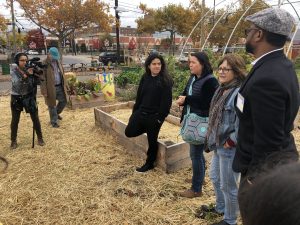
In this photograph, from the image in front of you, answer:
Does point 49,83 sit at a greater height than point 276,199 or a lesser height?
lesser

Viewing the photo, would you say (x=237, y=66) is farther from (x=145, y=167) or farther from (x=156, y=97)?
(x=145, y=167)

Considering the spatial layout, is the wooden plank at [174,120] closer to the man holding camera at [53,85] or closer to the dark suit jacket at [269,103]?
the man holding camera at [53,85]

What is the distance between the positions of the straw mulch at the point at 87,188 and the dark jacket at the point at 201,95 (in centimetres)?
107

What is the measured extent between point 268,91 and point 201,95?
1397 mm

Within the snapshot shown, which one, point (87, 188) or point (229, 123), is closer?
point (229, 123)

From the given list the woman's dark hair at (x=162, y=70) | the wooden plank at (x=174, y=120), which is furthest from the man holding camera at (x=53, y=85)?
the woman's dark hair at (x=162, y=70)

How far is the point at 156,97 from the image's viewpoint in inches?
147

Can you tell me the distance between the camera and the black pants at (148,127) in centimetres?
376

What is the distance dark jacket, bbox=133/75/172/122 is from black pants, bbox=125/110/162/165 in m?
0.07

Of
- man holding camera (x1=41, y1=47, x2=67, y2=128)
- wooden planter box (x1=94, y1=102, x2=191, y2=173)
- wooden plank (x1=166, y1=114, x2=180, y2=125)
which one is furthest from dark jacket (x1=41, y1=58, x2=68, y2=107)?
wooden plank (x1=166, y1=114, x2=180, y2=125)

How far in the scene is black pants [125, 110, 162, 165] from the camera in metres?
3.76

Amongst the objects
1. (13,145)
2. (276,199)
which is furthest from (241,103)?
(13,145)

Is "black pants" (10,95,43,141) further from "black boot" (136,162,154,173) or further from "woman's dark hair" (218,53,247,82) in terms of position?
"woman's dark hair" (218,53,247,82)

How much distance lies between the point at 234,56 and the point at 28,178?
308cm
